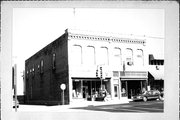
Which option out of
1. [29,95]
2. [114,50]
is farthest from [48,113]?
[114,50]

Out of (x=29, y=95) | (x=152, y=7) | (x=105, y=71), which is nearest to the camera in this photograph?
(x=152, y=7)

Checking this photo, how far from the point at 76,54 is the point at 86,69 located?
2.97ft

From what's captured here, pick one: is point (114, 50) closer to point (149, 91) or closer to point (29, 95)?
point (149, 91)

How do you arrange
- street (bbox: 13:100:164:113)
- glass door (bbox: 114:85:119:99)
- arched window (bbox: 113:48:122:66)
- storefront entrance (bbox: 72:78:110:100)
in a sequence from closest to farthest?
street (bbox: 13:100:164:113)
arched window (bbox: 113:48:122:66)
storefront entrance (bbox: 72:78:110:100)
glass door (bbox: 114:85:119:99)

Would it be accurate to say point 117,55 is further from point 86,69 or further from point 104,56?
point 86,69

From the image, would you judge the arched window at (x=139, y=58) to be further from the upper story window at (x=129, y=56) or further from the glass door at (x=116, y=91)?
the glass door at (x=116, y=91)

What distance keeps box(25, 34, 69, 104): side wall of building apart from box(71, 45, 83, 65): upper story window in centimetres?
40

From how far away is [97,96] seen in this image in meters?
14.9

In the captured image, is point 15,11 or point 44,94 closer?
point 15,11

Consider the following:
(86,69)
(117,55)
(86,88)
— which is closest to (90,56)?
(86,69)

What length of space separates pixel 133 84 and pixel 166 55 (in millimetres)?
5462

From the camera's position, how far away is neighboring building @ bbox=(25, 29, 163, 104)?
14227 millimetres

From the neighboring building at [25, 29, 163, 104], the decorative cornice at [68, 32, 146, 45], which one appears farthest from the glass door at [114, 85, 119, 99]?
the decorative cornice at [68, 32, 146, 45]

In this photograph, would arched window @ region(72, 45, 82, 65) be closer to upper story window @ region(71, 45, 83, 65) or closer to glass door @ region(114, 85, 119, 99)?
upper story window @ region(71, 45, 83, 65)
